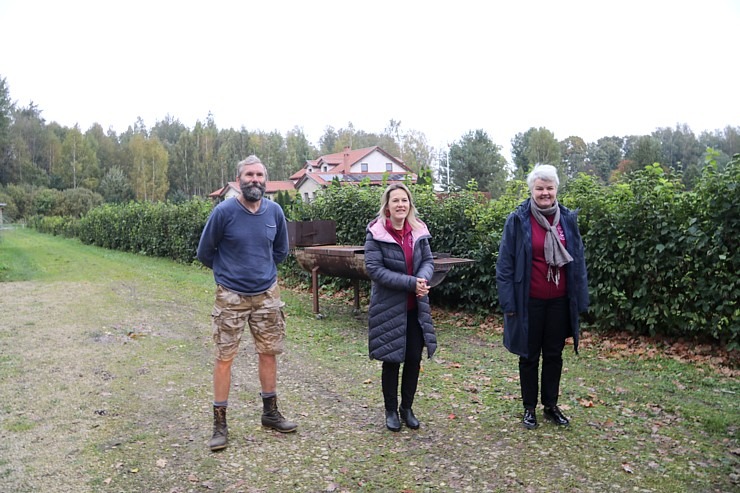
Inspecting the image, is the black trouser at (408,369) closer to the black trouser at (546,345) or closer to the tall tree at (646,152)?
the black trouser at (546,345)

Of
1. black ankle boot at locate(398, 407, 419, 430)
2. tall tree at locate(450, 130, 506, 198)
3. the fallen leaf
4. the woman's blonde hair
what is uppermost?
tall tree at locate(450, 130, 506, 198)

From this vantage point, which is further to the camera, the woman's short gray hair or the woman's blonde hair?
the woman's blonde hair

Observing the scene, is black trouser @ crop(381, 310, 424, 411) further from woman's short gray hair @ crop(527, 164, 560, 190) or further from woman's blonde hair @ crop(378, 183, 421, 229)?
woman's short gray hair @ crop(527, 164, 560, 190)

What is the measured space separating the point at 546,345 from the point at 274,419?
213 centimetres

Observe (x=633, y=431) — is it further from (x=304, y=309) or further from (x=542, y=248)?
(x=304, y=309)

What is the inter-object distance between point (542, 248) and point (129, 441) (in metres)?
3.30

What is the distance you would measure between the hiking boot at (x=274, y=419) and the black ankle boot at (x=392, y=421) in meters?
0.69

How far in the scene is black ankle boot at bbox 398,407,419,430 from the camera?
4609 millimetres

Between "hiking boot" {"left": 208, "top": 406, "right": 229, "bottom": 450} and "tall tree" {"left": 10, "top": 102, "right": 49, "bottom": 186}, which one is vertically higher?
"tall tree" {"left": 10, "top": 102, "right": 49, "bottom": 186}

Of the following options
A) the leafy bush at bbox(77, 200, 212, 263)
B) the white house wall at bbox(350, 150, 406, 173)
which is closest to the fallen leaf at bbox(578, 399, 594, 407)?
the leafy bush at bbox(77, 200, 212, 263)

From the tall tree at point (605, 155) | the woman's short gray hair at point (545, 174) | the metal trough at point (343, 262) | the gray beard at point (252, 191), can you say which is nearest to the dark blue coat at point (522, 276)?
the woman's short gray hair at point (545, 174)

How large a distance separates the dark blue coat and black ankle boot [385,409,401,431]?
3.34 ft

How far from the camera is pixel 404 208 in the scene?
444 centimetres

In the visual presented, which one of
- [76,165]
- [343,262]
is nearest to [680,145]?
[343,262]
